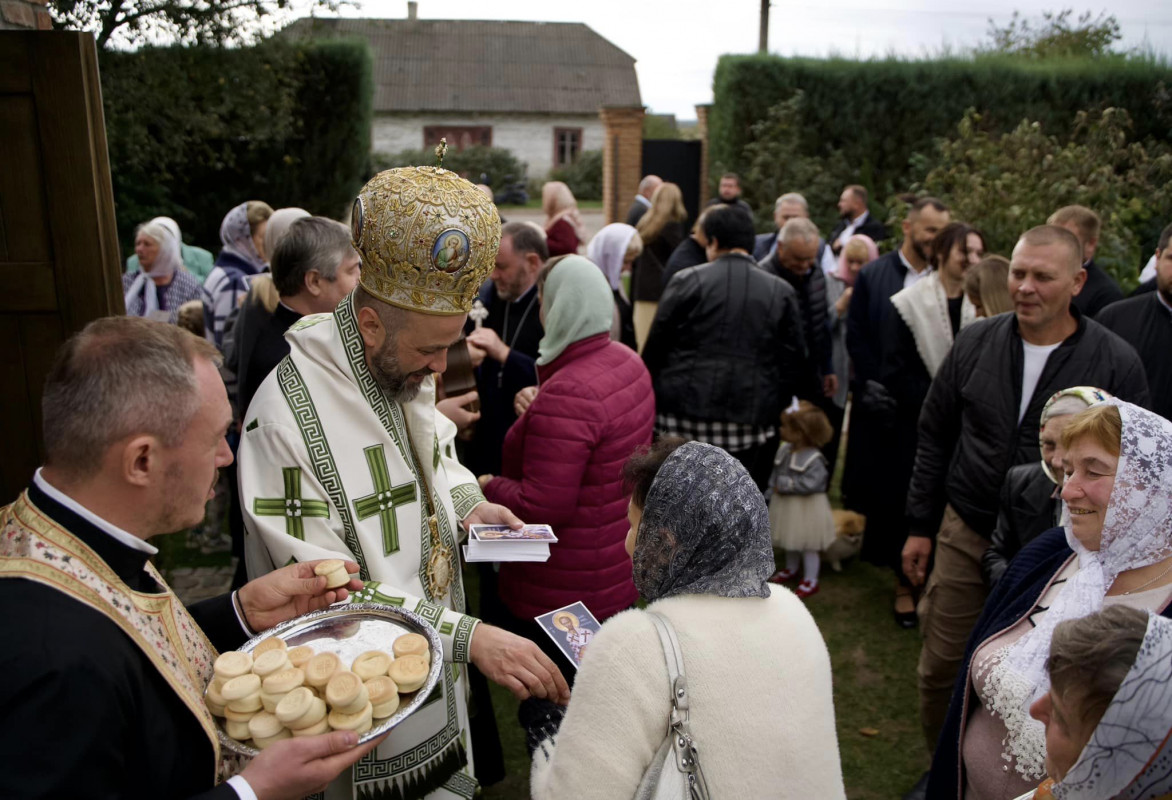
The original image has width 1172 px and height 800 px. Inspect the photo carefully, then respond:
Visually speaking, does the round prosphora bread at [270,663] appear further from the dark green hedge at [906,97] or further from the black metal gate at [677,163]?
the black metal gate at [677,163]

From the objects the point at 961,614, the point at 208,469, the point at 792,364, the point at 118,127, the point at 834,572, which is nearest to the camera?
the point at 208,469

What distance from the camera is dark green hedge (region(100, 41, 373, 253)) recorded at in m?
10.7

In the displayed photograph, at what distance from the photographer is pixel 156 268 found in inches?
261

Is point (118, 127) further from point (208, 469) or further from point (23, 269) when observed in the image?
point (208, 469)

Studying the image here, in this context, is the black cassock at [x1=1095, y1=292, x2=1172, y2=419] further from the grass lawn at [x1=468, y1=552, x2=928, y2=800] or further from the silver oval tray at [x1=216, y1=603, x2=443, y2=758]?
the silver oval tray at [x1=216, y1=603, x2=443, y2=758]

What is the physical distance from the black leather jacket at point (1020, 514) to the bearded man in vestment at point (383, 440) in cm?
191

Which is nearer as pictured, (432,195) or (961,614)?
(432,195)

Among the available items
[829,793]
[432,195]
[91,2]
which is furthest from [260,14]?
[829,793]

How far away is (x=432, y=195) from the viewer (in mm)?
2490

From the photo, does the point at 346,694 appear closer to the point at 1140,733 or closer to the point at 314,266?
the point at 1140,733

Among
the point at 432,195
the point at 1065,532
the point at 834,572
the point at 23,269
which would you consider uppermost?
the point at 432,195

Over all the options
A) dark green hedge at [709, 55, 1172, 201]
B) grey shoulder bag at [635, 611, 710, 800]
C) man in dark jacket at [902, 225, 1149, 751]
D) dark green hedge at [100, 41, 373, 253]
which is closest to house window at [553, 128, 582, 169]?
dark green hedge at [709, 55, 1172, 201]

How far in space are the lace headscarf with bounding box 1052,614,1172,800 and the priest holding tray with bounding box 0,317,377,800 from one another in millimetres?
1431

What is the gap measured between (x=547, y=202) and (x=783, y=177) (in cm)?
811
